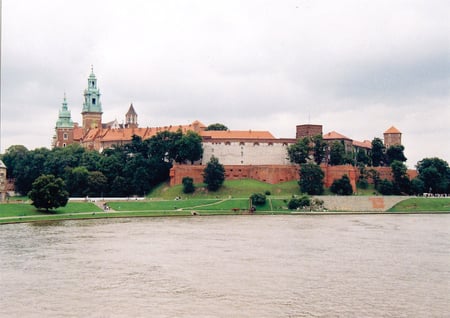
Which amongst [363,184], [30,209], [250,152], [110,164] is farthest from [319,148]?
[30,209]

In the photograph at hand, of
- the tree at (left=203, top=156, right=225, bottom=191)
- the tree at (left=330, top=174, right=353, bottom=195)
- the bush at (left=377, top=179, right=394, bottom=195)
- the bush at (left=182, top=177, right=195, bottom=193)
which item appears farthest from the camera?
the bush at (left=377, top=179, right=394, bottom=195)

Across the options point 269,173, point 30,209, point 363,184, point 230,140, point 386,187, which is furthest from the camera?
point 230,140

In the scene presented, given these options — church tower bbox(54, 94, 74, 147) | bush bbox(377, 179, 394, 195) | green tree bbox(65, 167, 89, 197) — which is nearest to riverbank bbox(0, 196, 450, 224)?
bush bbox(377, 179, 394, 195)

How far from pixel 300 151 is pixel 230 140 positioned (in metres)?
10.3

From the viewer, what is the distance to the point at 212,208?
57031 millimetres

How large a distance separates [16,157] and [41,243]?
4279cm

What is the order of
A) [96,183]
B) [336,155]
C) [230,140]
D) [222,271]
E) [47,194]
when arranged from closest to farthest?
[222,271] < [47,194] < [96,183] < [336,155] < [230,140]

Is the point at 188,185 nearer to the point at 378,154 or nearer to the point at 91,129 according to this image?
the point at 378,154

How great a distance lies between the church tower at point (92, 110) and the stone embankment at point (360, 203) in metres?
44.2

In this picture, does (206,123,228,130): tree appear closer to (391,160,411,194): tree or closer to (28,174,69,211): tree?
(391,160,411,194): tree

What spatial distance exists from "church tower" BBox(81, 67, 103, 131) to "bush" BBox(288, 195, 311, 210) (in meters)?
43.5

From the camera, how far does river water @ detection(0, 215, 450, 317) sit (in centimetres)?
1959

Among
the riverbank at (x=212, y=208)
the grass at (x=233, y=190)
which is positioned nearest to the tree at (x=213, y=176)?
the grass at (x=233, y=190)

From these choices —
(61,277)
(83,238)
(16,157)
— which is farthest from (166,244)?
(16,157)
